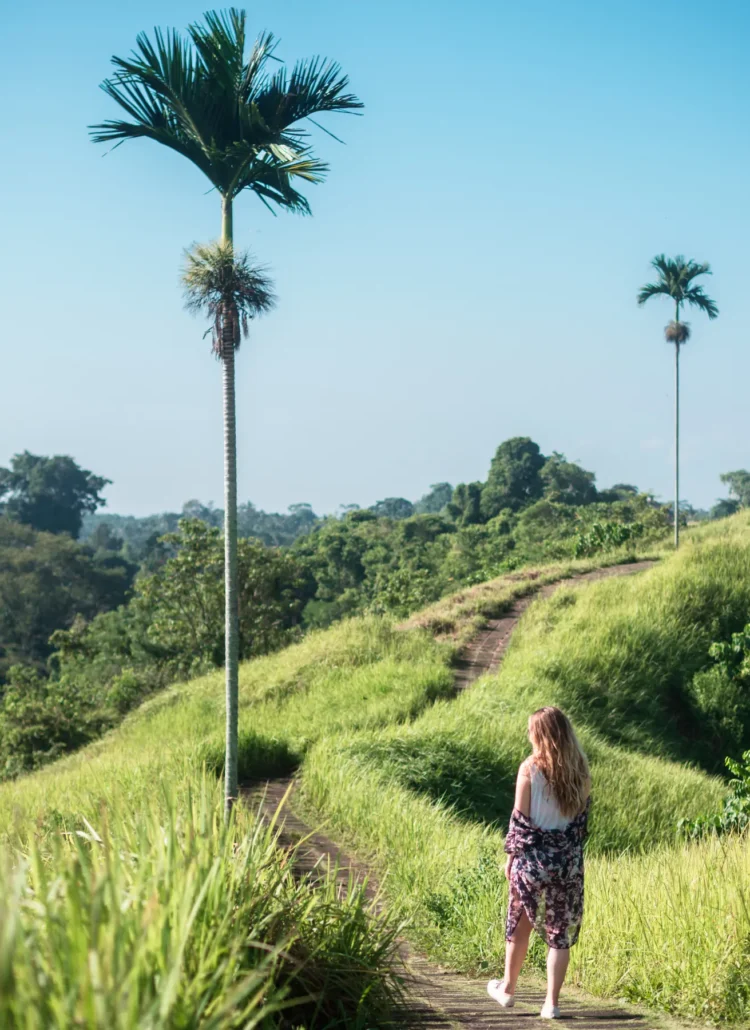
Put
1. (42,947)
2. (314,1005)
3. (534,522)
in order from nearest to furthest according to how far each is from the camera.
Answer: (42,947) → (314,1005) → (534,522)

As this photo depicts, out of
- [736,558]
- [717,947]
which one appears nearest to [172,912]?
[717,947]

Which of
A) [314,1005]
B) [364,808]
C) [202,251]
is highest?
[202,251]

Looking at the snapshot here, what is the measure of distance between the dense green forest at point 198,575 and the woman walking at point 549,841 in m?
18.4

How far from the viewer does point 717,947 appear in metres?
4.64

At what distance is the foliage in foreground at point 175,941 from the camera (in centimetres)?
235

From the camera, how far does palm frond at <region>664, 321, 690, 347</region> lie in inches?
1095

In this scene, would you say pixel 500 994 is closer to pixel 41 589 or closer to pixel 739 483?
pixel 41 589

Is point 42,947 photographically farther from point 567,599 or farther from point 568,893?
point 567,599

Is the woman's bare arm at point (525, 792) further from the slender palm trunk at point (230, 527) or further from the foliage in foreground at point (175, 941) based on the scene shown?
the slender palm trunk at point (230, 527)

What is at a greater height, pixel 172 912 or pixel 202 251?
pixel 202 251

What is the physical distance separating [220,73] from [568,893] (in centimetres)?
768

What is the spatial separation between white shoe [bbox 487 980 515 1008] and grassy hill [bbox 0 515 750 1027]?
1.88 feet

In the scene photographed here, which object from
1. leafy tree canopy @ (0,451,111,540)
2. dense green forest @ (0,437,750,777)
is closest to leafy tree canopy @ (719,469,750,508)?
dense green forest @ (0,437,750,777)

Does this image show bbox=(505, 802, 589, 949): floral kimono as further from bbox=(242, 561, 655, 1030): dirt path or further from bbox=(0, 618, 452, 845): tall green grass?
bbox=(0, 618, 452, 845): tall green grass
